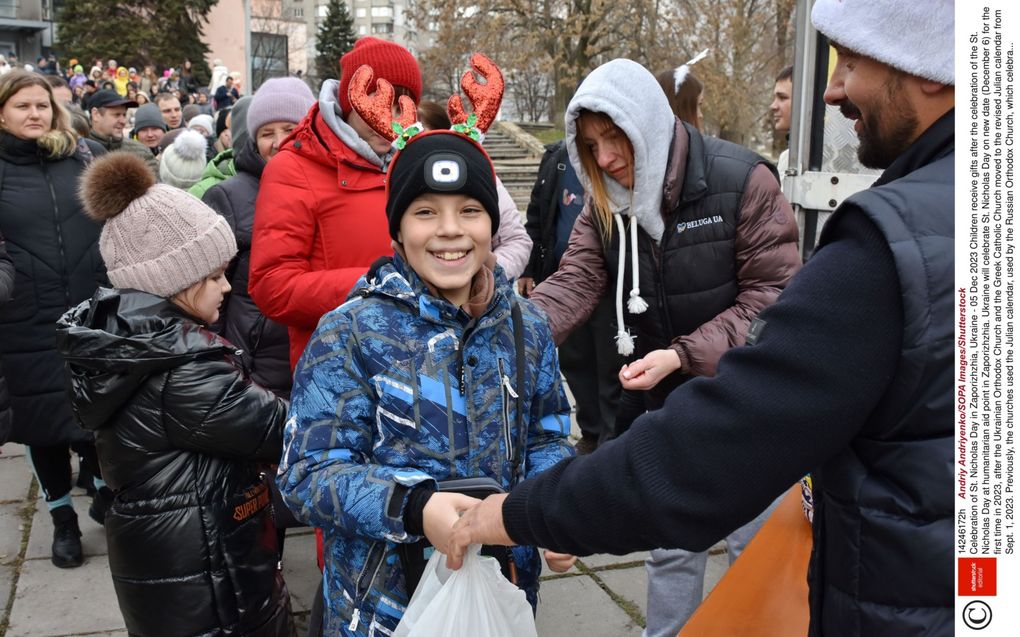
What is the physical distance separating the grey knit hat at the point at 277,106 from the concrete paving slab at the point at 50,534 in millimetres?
2068

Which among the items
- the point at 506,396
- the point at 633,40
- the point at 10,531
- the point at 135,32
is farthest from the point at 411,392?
the point at 135,32

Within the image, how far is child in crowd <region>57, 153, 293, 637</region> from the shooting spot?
8.79ft

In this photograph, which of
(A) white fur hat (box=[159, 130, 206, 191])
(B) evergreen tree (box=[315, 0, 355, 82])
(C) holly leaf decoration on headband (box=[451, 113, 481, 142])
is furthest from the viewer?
(B) evergreen tree (box=[315, 0, 355, 82])

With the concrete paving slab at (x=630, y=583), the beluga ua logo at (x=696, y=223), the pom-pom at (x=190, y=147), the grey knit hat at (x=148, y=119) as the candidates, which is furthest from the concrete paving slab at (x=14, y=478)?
the beluga ua logo at (x=696, y=223)

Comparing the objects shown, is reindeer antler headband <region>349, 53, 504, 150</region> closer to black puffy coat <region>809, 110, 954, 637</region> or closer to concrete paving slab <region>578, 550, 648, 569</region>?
black puffy coat <region>809, 110, 954, 637</region>

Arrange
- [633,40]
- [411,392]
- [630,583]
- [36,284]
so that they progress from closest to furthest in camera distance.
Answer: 1. [411,392]
2. [630,583]
3. [36,284]
4. [633,40]

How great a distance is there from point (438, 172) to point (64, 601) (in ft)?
9.69

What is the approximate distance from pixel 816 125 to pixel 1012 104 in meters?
2.91

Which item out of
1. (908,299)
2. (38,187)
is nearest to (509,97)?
(38,187)

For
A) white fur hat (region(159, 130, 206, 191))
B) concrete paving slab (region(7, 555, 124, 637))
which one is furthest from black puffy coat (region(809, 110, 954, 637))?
white fur hat (region(159, 130, 206, 191))

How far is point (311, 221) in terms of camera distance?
3.27m

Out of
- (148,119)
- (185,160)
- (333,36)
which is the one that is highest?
(333,36)

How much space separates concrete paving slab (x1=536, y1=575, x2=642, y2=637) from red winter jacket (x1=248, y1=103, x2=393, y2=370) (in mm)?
1576

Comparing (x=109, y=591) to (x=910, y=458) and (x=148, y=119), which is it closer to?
(x=910, y=458)
